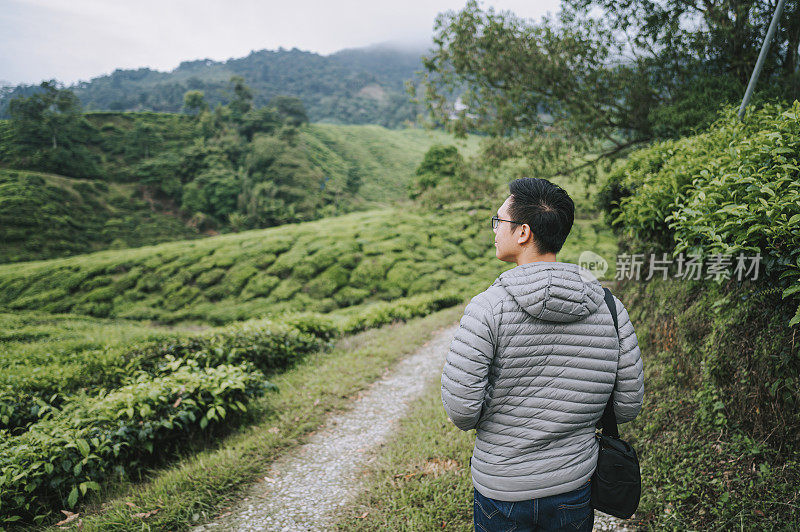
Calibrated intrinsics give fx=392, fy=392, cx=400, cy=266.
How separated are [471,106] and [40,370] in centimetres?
1024

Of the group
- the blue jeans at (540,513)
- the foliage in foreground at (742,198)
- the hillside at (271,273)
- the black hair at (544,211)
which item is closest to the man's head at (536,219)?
the black hair at (544,211)

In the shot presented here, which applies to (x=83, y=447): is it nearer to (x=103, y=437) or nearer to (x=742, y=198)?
(x=103, y=437)

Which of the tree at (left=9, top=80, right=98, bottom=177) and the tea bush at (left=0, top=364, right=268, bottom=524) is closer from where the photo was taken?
the tea bush at (left=0, top=364, right=268, bottom=524)

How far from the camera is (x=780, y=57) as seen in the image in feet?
21.4

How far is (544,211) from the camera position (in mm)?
1472

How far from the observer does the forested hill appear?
85000 millimetres

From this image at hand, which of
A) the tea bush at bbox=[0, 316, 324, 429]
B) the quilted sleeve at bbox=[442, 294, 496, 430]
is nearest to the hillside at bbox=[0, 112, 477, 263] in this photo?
the tea bush at bbox=[0, 316, 324, 429]

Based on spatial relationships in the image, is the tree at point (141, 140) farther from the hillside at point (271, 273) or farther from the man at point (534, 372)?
the man at point (534, 372)

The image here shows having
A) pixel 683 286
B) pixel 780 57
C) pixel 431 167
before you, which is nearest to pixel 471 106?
pixel 780 57

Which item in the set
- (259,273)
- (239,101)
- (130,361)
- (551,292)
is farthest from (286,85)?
(551,292)

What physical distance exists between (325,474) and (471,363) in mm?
2999

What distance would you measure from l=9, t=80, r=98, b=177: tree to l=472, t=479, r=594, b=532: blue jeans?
47417 millimetres

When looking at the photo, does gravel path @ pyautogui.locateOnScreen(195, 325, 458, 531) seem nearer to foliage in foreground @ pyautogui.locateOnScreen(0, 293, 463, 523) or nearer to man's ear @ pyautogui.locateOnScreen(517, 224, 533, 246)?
foliage in foreground @ pyautogui.locateOnScreen(0, 293, 463, 523)

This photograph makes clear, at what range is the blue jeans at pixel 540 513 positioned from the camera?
149 cm
